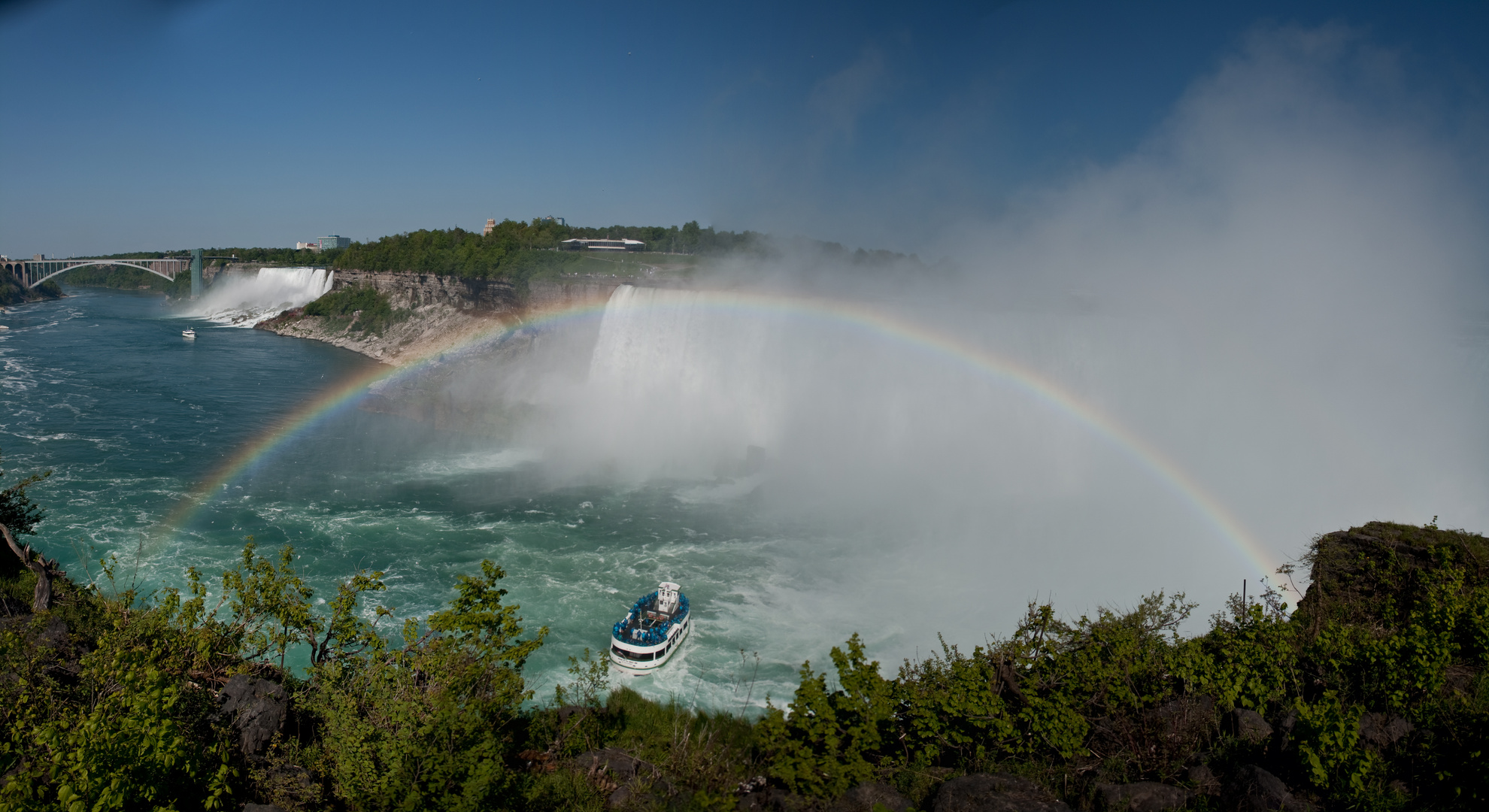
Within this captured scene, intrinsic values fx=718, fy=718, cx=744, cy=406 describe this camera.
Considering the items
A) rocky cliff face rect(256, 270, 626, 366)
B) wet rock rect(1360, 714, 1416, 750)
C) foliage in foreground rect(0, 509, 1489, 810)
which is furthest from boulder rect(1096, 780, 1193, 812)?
rocky cliff face rect(256, 270, 626, 366)

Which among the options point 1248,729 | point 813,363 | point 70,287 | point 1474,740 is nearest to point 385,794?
point 1248,729

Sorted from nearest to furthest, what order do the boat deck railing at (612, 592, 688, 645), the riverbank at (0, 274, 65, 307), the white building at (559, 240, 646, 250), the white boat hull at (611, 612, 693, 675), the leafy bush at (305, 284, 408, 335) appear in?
the white boat hull at (611, 612, 693, 675) < the boat deck railing at (612, 592, 688, 645) < the leafy bush at (305, 284, 408, 335) < the white building at (559, 240, 646, 250) < the riverbank at (0, 274, 65, 307)

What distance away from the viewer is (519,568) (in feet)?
58.7

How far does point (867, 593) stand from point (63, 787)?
49.6 ft

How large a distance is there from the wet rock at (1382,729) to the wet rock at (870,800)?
3.93m

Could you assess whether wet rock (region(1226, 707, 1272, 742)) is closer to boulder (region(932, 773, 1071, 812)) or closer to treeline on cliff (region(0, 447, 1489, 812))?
treeline on cliff (region(0, 447, 1489, 812))

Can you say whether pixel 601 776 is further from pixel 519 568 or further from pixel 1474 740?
pixel 519 568

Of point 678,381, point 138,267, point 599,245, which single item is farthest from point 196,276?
point 678,381

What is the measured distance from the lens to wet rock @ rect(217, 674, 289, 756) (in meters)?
6.05

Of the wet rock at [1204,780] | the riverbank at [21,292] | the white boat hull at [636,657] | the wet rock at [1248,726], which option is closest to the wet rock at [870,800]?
the wet rock at [1204,780]

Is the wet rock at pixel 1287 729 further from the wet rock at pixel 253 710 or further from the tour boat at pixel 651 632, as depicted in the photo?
the tour boat at pixel 651 632

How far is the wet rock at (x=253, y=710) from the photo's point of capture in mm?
6051

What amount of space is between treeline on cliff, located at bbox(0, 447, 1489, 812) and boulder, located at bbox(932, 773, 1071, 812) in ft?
0.08

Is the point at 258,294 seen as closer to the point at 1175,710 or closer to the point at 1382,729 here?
the point at 1175,710
